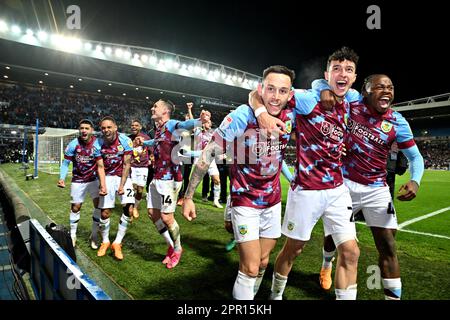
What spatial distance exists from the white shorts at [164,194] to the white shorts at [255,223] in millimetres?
1892

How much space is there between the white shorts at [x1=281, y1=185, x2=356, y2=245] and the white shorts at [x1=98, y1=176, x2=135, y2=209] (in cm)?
323

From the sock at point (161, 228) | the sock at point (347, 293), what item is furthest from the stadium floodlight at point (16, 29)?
the sock at point (347, 293)

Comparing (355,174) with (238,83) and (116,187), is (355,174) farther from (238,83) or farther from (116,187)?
(238,83)

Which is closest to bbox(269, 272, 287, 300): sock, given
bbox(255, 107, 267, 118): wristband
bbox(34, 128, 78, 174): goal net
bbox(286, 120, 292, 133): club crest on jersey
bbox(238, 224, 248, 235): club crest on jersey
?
bbox(238, 224, 248, 235): club crest on jersey

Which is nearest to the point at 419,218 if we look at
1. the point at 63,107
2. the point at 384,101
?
the point at 384,101

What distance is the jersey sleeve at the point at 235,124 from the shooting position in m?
2.52

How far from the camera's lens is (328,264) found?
11.8 ft

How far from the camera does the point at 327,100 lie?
111 inches

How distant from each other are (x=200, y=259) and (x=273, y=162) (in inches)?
92.8

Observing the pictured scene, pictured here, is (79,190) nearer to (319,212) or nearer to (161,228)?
(161,228)

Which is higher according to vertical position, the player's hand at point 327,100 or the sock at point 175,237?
the player's hand at point 327,100

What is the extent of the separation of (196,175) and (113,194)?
3.24m

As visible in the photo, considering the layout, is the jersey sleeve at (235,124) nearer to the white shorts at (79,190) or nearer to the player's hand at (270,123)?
the player's hand at (270,123)

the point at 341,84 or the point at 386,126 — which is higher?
the point at 341,84
